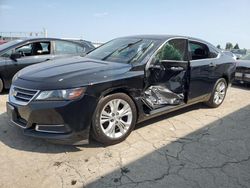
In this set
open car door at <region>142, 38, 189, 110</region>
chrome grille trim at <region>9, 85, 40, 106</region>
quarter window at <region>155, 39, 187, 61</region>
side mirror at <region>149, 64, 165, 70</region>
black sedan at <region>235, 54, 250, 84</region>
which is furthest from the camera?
black sedan at <region>235, 54, 250, 84</region>

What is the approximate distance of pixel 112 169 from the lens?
3047 millimetres

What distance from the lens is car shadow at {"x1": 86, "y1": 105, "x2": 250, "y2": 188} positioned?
2.84 meters

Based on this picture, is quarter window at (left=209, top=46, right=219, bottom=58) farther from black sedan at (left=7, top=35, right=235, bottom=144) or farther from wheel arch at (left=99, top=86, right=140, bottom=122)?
wheel arch at (left=99, top=86, right=140, bottom=122)

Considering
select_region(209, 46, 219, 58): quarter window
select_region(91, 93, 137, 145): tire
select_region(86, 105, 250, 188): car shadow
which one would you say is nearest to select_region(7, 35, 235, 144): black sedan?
select_region(91, 93, 137, 145): tire

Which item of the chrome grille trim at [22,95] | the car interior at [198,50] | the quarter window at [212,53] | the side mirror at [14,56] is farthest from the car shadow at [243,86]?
the chrome grille trim at [22,95]

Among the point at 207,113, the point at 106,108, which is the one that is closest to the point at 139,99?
the point at 106,108

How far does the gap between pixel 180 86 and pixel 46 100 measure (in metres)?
2.53

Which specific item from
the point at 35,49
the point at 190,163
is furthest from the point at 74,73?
the point at 35,49

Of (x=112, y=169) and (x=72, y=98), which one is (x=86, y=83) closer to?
(x=72, y=98)

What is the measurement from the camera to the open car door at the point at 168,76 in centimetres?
414

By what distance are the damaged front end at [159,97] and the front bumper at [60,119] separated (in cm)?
108

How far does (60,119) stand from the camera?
10.4ft

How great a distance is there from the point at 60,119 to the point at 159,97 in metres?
1.95

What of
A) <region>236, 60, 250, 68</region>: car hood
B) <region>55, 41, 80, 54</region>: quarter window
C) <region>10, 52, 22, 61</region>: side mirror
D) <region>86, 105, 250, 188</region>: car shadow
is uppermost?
<region>55, 41, 80, 54</region>: quarter window
